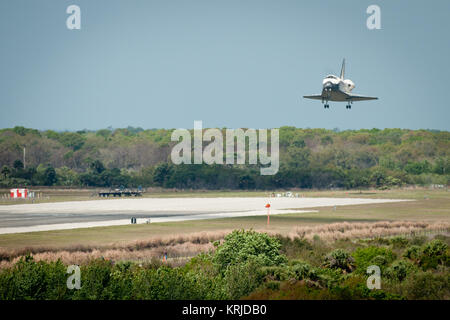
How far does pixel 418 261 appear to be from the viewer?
42.2 m

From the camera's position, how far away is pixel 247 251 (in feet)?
124

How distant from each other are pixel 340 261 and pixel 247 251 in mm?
6629

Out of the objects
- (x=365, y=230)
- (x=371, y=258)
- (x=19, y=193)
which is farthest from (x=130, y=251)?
(x=19, y=193)

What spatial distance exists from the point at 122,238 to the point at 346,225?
87.1ft

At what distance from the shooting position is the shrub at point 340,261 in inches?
1588

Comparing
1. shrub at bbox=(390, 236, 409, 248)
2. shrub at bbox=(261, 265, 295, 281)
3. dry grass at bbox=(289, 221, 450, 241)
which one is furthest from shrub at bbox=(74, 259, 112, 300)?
dry grass at bbox=(289, 221, 450, 241)

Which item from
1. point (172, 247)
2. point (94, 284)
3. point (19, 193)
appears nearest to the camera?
point (94, 284)

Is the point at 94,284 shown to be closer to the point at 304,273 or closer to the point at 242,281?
the point at 242,281

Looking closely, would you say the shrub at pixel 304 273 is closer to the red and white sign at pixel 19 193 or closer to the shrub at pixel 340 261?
the shrub at pixel 340 261

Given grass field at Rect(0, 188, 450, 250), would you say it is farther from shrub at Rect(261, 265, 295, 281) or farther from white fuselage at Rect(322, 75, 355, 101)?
shrub at Rect(261, 265, 295, 281)

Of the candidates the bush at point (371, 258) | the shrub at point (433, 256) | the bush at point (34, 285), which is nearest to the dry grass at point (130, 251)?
the bush at point (371, 258)

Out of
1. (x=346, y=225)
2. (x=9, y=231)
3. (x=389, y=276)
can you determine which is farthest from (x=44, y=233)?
(x=389, y=276)

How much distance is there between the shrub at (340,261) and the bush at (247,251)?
363cm
